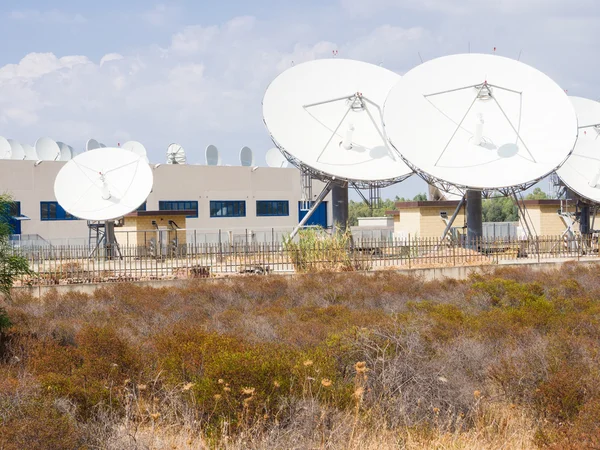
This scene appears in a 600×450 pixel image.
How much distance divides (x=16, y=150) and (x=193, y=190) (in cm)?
1324

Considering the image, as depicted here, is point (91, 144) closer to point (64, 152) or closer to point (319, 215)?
point (64, 152)

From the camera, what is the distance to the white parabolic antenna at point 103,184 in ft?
114

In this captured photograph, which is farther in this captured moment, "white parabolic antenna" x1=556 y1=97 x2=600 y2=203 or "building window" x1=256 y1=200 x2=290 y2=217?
"building window" x1=256 y1=200 x2=290 y2=217

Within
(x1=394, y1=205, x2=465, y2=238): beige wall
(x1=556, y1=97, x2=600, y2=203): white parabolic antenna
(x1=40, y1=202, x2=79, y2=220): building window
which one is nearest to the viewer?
(x1=556, y1=97, x2=600, y2=203): white parabolic antenna

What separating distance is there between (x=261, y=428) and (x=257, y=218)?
54.0 meters

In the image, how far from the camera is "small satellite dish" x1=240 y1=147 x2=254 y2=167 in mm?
61812

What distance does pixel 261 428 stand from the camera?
737cm

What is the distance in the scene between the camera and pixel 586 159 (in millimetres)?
36719

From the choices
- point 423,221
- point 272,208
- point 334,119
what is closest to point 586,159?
point 423,221

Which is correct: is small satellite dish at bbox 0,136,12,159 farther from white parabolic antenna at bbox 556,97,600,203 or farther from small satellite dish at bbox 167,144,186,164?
white parabolic antenna at bbox 556,97,600,203

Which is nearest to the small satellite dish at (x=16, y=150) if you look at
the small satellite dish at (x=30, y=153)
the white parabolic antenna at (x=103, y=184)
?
the small satellite dish at (x=30, y=153)

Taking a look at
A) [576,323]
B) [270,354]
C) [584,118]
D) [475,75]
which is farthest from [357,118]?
[270,354]

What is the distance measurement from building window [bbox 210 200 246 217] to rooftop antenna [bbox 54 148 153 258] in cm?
2242

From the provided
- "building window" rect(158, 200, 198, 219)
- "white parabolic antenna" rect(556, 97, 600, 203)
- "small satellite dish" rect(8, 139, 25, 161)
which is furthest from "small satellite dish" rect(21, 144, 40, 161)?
"white parabolic antenna" rect(556, 97, 600, 203)
